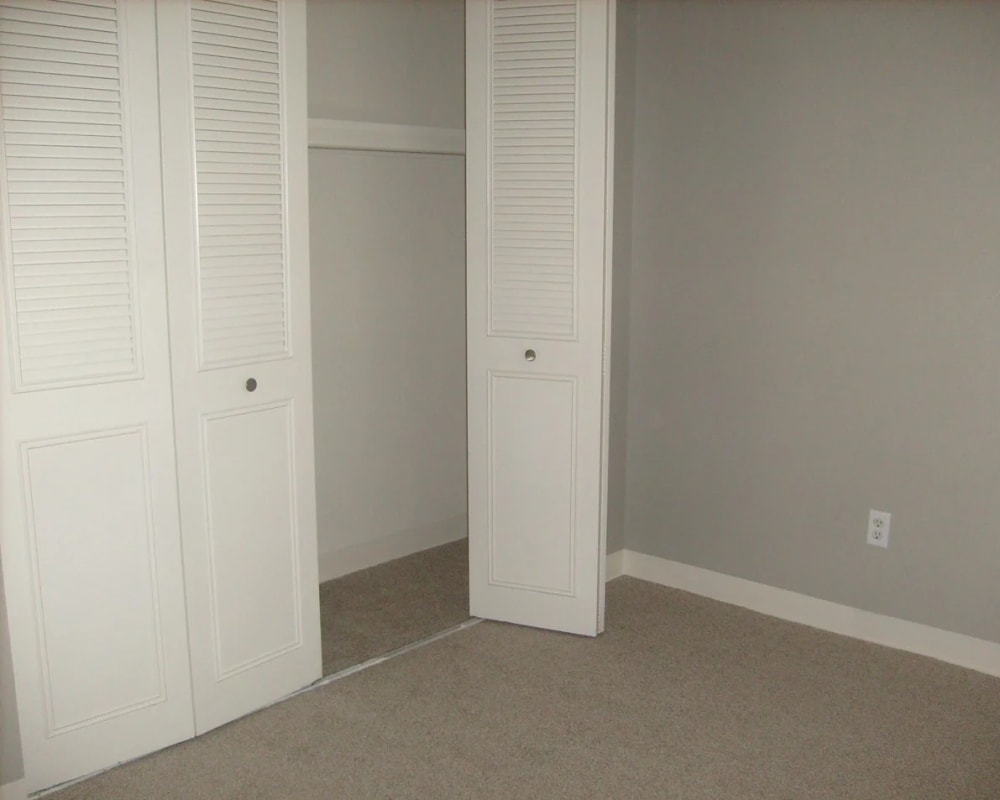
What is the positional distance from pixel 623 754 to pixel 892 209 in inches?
67.8

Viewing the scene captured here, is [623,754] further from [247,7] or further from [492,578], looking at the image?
[247,7]

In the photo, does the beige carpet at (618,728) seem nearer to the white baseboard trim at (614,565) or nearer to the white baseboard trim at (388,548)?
the white baseboard trim at (614,565)

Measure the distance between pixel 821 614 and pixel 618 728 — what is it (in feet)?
3.19

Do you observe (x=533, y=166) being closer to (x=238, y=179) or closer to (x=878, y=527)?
(x=238, y=179)

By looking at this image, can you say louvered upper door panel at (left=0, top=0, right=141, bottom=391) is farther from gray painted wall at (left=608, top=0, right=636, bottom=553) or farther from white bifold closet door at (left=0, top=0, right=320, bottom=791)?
gray painted wall at (left=608, top=0, right=636, bottom=553)

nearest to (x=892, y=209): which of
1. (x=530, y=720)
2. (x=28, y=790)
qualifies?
(x=530, y=720)

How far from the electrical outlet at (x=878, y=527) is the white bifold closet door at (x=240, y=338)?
1.68 meters

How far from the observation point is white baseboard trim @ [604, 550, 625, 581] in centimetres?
364

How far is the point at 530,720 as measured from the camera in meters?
2.63

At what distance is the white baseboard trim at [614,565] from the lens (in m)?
3.64

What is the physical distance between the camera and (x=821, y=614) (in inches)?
127

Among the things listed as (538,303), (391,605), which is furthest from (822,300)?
(391,605)

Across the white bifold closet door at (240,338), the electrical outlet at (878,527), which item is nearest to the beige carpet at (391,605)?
the white bifold closet door at (240,338)

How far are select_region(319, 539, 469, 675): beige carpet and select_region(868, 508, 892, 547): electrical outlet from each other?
1.30 meters
